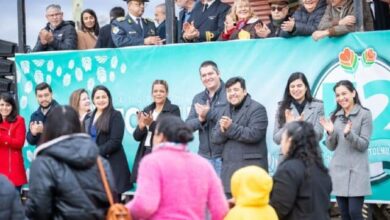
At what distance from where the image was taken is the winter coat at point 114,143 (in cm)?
814

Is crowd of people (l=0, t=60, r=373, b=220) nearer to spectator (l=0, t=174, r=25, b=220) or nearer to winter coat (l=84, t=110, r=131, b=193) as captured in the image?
spectator (l=0, t=174, r=25, b=220)

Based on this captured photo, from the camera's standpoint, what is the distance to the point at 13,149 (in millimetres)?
9289

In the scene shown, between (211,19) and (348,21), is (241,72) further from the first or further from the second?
(348,21)

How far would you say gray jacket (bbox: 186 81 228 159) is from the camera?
7660 millimetres

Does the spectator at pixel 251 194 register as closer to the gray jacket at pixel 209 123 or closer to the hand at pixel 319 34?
the gray jacket at pixel 209 123

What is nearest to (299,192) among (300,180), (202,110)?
(300,180)

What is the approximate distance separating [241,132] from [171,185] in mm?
2571

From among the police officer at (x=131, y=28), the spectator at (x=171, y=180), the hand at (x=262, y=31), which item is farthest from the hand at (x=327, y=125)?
the police officer at (x=131, y=28)

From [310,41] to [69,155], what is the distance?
403cm

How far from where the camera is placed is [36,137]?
8.77 meters

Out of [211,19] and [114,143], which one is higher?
[211,19]

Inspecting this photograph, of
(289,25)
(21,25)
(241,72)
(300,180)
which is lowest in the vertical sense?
(300,180)

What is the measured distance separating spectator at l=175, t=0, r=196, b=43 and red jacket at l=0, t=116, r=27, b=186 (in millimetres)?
2181

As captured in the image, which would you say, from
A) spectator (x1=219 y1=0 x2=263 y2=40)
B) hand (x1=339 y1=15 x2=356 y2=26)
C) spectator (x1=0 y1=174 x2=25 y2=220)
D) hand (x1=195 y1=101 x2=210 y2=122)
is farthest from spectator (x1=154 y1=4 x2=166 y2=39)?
spectator (x1=0 y1=174 x2=25 y2=220)
